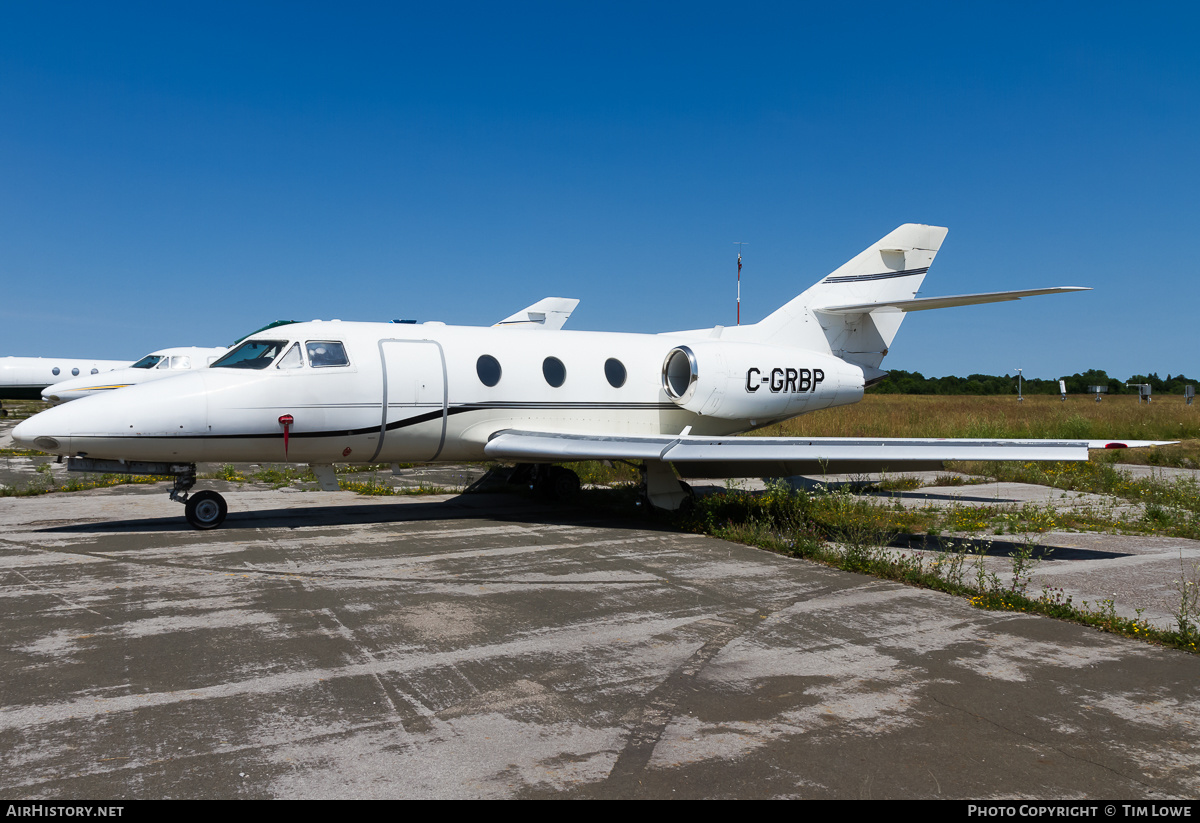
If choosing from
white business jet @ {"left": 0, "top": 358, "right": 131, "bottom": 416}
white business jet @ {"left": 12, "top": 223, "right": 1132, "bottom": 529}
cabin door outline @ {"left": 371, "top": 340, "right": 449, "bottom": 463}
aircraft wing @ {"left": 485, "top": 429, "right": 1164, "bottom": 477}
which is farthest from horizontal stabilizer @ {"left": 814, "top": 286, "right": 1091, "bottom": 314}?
white business jet @ {"left": 0, "top": 358, "right": 131, "bottom": 416}

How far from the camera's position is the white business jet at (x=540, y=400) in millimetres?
9508

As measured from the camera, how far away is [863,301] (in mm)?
14188

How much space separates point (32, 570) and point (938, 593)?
8313 millimetres

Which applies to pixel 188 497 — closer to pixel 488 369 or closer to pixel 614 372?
pixel 488 369

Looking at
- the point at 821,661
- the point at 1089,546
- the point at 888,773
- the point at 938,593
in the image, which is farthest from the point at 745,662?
the point at 1089,546

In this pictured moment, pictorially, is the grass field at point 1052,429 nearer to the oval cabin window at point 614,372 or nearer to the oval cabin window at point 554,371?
the oval cabin window at point 614,372

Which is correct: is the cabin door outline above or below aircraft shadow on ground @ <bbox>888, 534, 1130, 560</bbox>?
above

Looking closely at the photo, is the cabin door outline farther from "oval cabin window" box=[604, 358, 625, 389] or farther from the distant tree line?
the distant tree line

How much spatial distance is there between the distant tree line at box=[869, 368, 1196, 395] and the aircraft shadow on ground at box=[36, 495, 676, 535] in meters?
75.9

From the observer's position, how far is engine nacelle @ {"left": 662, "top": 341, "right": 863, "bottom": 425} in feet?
41.2

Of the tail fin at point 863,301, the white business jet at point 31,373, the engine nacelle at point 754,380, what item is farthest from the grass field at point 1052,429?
the white business jet at point 31,373

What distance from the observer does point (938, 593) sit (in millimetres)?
7070

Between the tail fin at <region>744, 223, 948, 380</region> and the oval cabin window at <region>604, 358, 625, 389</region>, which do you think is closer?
the oval cabin window at <region>604, 358, 625, 389</region>

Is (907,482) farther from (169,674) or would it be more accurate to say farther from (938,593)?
(169,674)
